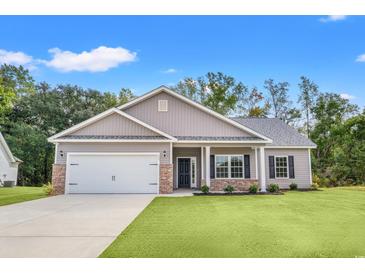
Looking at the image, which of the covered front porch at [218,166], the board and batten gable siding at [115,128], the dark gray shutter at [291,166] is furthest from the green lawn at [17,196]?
the dark gray shutter at [291,166]

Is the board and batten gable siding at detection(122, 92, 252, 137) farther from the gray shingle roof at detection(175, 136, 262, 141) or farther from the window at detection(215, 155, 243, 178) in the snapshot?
the window at detection(215, 155, 243, 178)

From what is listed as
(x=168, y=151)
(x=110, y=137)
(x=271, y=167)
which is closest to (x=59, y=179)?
(x=110, y=137)

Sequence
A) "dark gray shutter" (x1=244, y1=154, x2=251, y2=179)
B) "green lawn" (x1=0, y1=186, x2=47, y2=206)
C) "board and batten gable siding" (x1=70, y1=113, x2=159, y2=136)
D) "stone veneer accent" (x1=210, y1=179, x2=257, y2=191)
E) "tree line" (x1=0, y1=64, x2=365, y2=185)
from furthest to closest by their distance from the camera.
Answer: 1. "tree line" (x1=0, y1=64, x2=365, y2=185)
2. "dark gray shutter" (x1=244, y1=154, x2=251, y2=179)
3. "stone veneer accent" (x1=210, y1=179, x2=257, y2=191)
4. "board and batten gable siding" (x1=70, y1=113, x2=159, y2=136)
5. "green lawn" (x1=0, y1=186, x2=47, y2=206)

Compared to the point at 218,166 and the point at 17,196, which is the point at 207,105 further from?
the point at 17,196

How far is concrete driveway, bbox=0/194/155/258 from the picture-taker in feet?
14.3

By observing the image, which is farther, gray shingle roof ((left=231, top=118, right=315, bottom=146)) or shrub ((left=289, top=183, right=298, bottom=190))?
gray shingle roof ((left=231, top=118, right=315, bottom=146))

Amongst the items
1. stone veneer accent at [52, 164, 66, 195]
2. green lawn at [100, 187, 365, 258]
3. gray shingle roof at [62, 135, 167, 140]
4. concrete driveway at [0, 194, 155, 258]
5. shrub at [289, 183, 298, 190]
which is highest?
gray shingle roof at [62, 135, 167, 140]

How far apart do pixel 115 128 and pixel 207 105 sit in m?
18.6

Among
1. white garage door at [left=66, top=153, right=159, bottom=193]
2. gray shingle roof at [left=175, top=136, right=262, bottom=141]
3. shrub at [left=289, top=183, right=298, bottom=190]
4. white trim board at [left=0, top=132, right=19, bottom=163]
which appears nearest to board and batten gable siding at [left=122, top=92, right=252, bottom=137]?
gray shingle roof at [left=175, top=136, right=262, bottom=141]

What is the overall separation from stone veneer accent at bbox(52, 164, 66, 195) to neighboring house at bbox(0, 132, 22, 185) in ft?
38.5

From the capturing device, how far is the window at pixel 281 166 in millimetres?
16203

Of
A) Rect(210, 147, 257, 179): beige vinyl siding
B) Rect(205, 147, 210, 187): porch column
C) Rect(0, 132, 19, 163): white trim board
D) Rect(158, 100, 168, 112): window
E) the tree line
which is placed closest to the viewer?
Rect(205, 147, 210, 187): porch column

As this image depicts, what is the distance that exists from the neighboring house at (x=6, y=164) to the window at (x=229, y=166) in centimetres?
1789
